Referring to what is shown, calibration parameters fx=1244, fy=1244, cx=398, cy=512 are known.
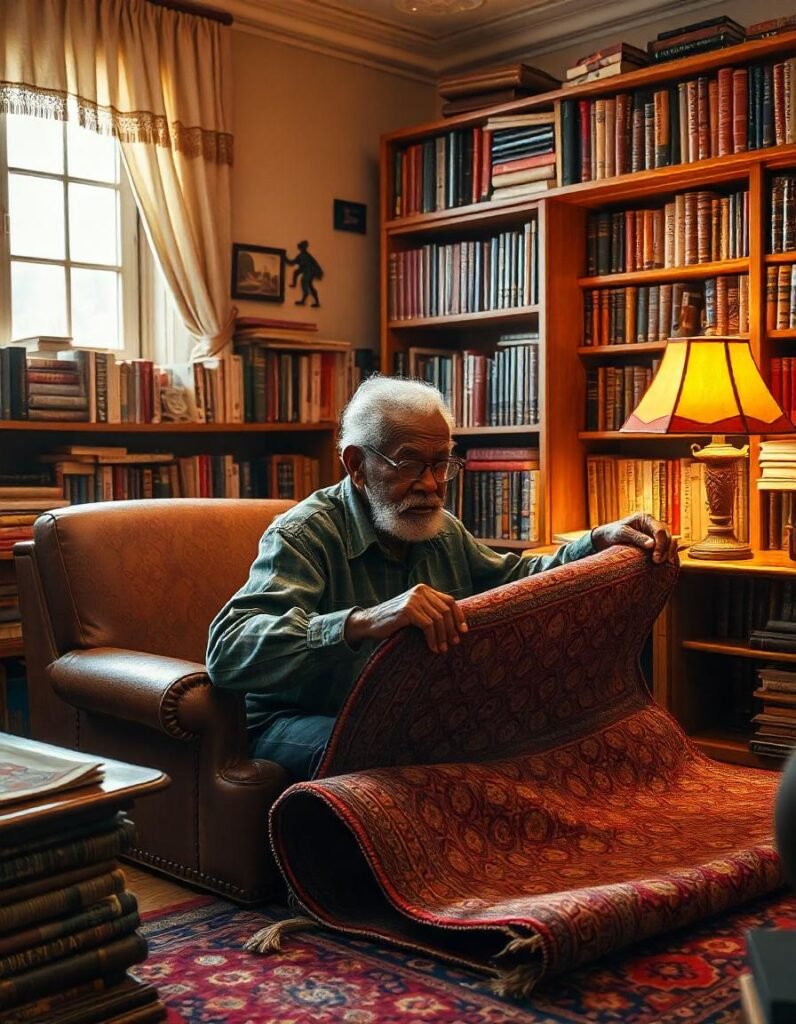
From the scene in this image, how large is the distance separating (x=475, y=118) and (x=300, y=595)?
258 centimetres

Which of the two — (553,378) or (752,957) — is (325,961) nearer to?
(752,957)

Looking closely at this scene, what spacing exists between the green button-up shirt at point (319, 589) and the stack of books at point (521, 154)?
5.98ft

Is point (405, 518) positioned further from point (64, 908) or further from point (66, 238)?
point (66, 238)

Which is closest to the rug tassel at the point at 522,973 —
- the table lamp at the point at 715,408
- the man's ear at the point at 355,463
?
the man's ear at the point at 355,463

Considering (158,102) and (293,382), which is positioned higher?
(158,102)

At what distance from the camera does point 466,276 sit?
4598mm

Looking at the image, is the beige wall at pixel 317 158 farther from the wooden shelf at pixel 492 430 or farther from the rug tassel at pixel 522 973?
the rug tassel at pixel 522 973

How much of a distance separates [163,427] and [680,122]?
6.32ft

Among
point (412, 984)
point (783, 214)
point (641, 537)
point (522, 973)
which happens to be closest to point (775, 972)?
point (522, 973)

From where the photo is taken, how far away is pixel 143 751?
2682 mm

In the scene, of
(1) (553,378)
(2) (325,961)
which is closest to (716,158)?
(1) (553,378)

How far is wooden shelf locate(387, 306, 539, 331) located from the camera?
14.4 feet

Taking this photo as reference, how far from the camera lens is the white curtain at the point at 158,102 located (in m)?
3.87

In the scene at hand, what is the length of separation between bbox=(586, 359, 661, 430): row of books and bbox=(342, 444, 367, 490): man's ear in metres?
1.80
